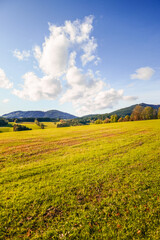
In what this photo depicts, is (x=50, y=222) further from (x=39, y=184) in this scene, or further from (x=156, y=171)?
(x=156, y=171)

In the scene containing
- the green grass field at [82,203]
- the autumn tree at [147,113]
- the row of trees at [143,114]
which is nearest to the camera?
the green grass field at [82,203]

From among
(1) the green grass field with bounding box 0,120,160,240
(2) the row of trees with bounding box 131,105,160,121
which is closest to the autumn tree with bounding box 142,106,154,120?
(2) the row of trees with bounding box 131,105,160,121

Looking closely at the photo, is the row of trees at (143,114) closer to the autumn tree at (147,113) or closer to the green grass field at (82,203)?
the autumn tree at (147,113)

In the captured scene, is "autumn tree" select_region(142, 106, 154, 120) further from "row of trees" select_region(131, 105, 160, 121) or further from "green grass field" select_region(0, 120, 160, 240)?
"green grass field" select_region(0, 120, 160, 240)

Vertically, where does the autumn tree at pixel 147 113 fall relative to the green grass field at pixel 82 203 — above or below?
above

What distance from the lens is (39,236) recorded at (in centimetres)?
582

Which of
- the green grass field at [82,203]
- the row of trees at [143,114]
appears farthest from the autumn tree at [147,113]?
the green grass field at [82,203]

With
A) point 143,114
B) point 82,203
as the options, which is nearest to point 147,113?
point 143,114

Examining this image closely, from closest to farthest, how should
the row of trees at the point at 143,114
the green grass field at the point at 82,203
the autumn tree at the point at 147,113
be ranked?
1. the green grass field at the point at 82,203
2. the row of trees at the point at 143,114
3. the autumn tree at the point at 147,113

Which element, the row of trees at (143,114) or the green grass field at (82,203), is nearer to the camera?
the green grass field at (82,203)

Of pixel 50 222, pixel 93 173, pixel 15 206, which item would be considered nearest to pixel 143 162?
pixel 93 173

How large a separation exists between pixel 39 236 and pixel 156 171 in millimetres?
12219

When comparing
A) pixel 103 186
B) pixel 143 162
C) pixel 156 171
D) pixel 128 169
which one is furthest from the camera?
pixel 143 162

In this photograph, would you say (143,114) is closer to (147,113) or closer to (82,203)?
(147,113)
